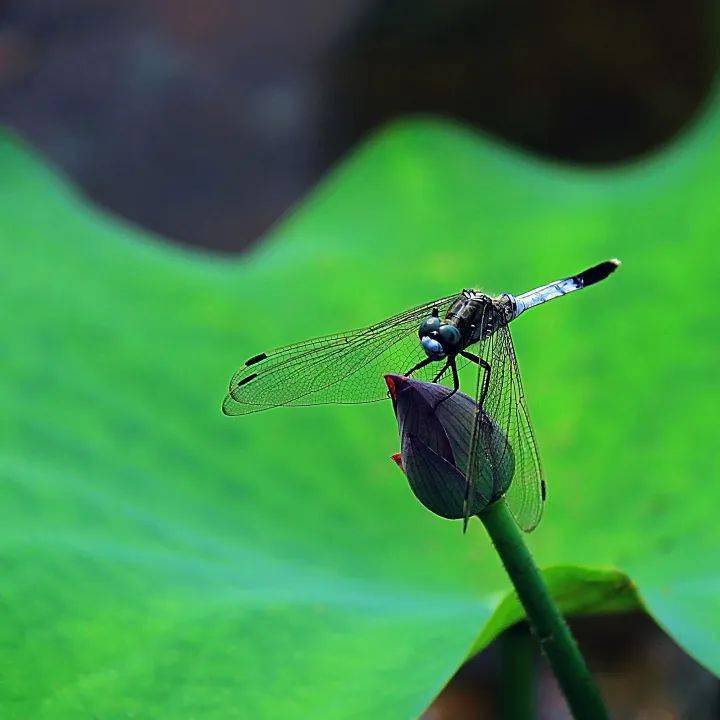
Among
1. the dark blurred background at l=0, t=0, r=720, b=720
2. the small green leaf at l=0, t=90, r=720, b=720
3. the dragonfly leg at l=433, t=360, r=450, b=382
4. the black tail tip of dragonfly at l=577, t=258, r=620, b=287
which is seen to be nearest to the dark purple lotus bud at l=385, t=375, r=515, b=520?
the small green leaf at l=0, t=90, r=720, b=720

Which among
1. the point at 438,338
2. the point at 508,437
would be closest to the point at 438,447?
the point at 508,437

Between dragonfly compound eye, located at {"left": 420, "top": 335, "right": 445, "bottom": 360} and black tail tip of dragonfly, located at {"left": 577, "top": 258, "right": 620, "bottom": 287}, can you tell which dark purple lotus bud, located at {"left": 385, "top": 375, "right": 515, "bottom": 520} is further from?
black tail tip of dragonfly, located at {"left": 577, "top": 258, "right": 620, "bottom": 287}

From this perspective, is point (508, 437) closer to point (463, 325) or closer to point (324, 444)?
point (463, 325)

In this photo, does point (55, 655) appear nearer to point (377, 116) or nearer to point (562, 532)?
point (562, 532)

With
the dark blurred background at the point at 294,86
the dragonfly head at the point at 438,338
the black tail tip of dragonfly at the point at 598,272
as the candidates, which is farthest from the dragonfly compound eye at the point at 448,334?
the dark blurred background at the point at 294,86

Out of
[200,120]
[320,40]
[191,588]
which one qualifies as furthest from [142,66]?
[191,588]

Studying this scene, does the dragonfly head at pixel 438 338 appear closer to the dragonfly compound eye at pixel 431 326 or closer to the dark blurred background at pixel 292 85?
the dragonfly compound eye at pixel 431 326
